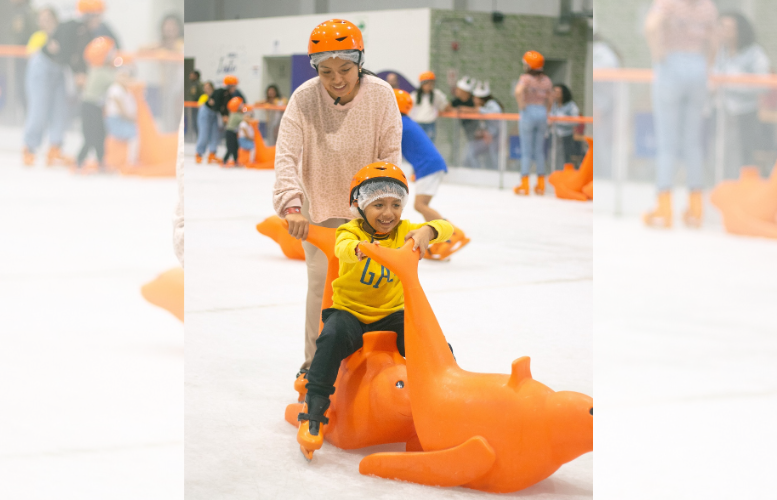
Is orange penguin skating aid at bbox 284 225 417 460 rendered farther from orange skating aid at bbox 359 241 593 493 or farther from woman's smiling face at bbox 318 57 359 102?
woman's smiling face at bbox 318 57 359 102

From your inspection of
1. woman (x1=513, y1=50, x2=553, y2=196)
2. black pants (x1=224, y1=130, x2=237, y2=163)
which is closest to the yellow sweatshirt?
woman (x1=513, y1=50, x2=553, y2=196)

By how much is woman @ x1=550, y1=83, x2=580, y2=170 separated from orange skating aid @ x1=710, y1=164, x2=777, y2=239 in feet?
13.4

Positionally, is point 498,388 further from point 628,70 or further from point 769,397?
point 628,70

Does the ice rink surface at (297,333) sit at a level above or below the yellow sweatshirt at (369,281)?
below

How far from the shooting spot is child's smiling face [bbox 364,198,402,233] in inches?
96.0

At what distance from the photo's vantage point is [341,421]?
100 inches

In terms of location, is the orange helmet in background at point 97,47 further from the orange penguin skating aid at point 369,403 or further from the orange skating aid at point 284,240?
the orange penguin skating aid at point 369,403

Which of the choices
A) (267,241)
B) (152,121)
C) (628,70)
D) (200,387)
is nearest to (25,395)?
(200,387)

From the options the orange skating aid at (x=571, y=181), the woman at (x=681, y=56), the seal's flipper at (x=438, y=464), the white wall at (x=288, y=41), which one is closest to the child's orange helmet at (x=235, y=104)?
the white wall at (x=288, y=41)

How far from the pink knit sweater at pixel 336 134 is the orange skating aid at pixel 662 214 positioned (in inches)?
207

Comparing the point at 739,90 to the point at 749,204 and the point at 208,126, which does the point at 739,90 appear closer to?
the point at 749,204

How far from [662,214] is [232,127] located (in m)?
9.88

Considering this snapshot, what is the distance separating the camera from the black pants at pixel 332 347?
8.02 feet

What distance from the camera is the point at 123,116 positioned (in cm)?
852
